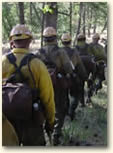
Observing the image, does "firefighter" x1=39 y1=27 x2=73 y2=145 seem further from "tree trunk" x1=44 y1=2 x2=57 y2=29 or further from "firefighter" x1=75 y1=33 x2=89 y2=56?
"firefighter" x1=75 y1=33 x2=89 y2=56

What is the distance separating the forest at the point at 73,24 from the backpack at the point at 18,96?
586 millimetres

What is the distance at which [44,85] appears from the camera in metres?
2.03

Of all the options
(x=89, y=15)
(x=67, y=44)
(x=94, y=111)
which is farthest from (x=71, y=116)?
(x=89, y=15)

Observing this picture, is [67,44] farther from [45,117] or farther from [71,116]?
[45,117]

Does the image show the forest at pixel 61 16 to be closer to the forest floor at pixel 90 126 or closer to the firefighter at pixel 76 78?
the firefighter at pixel 76 78

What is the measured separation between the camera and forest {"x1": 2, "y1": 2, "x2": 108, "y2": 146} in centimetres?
257

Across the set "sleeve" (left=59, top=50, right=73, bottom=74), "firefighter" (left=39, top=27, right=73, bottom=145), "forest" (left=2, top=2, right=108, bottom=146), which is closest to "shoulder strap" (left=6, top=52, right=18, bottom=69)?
"forest" (left=2, top=2, right=108, bottom=146)

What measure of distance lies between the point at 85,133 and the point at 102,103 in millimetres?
291

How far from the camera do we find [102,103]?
2.66 m

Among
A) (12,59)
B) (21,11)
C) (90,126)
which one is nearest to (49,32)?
(21,11)

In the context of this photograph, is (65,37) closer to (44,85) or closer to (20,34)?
(20,34)

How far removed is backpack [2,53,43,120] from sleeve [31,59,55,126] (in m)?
0.05

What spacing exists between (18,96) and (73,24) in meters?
1.04

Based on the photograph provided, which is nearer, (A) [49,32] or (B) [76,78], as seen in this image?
(A) [49,32]
